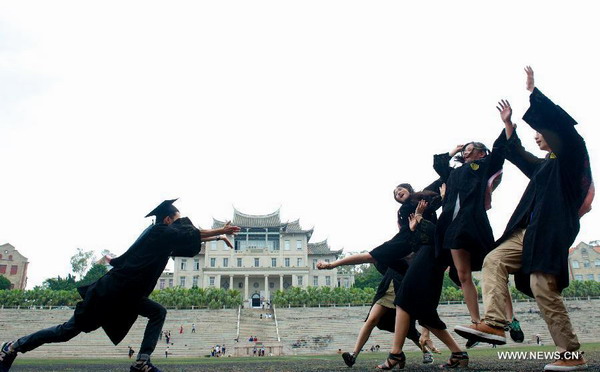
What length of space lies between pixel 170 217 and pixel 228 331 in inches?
1219

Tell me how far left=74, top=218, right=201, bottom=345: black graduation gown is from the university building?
55.0m

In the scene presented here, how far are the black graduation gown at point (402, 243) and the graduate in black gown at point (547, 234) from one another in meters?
1.03

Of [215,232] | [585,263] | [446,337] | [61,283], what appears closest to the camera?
[215,232]

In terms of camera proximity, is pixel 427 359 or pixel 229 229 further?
pixel 427 359

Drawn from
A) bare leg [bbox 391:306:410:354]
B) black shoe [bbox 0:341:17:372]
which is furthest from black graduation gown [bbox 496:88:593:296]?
black shoe [bbox 0:341:17:372]

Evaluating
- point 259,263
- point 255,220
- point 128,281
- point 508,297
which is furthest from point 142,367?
point 255,220

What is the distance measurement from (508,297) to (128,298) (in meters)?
3.28

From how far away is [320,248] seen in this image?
6588cm

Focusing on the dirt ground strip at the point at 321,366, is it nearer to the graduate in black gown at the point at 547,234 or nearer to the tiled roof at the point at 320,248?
the graduate in black gown at the point at 547,234

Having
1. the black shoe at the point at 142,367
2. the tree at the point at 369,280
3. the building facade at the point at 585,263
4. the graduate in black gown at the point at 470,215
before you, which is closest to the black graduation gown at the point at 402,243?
the graduate in black gown at the point at 470,215

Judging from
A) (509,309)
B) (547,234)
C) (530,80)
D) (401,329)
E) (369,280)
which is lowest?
(401,329)

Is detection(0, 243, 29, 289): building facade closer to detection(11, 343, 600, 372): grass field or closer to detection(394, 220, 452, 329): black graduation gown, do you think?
detection(11, 343, 600, 372): grass field

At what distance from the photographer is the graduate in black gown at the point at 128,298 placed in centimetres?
397

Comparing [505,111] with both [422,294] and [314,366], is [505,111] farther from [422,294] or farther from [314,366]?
[314,366]
